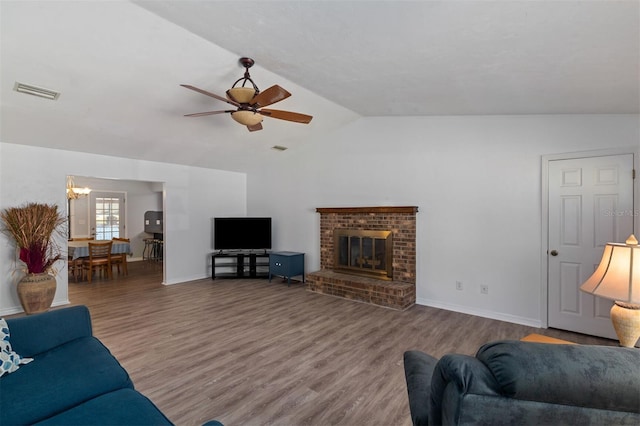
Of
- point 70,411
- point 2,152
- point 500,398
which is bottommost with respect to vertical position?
point 70,411

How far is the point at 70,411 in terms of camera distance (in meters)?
1.44

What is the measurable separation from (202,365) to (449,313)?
3.22 m

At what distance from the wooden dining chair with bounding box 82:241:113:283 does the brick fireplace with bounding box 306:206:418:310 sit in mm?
4364

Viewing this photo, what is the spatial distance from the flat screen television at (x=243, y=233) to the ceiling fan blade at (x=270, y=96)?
12.4ft

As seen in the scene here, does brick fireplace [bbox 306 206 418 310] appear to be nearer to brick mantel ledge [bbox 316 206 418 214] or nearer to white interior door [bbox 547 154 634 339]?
brick mantel ledge [bbox 316 206 418 214]

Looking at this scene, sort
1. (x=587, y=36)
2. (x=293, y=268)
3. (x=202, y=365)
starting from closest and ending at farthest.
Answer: (x=587, y=36), (x=202, y=365), (x=293, y=268)

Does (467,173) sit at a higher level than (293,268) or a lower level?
higher

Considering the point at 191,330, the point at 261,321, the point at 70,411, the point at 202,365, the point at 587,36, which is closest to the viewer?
the point at 70,411

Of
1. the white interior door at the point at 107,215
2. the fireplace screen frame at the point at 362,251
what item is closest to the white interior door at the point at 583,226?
the fireplace screen frame at the point at 362,251

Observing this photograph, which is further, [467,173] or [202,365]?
[467,173]

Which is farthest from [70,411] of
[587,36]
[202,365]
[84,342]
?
[587,36]

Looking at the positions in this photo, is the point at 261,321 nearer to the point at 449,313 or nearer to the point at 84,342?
the point at 84,342

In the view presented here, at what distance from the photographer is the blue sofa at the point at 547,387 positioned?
2.85 feet

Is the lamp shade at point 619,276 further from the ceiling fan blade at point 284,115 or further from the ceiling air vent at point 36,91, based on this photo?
the ceiling air vent at point 36,91
